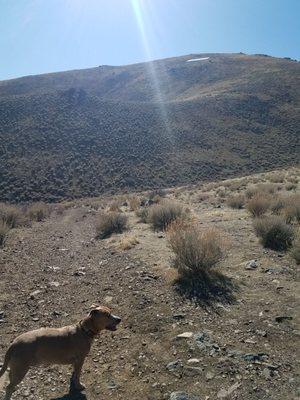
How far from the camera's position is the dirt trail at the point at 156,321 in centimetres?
556

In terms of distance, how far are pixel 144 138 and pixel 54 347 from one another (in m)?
46.4

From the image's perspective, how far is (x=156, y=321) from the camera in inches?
284

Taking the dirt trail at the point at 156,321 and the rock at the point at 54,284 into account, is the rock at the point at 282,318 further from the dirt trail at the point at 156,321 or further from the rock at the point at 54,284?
the rock at the point at 54,284

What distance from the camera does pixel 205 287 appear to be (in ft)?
27.1

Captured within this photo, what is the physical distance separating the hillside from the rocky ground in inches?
1092

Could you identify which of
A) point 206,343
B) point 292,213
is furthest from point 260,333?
point 292,213

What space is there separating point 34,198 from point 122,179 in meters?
9.02

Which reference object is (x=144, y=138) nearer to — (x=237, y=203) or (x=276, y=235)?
(x=237, y=203)

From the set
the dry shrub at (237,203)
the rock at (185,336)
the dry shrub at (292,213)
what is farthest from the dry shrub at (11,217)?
the rock at (185,336)

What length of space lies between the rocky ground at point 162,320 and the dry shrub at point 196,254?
367 mm

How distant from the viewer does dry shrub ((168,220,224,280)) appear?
868 centimetres

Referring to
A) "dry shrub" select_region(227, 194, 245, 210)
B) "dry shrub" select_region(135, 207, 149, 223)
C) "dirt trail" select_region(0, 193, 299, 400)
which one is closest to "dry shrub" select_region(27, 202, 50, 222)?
"dry shrub" select_region(135, 207, 149, 223)

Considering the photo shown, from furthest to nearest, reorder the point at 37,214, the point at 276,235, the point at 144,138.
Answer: the point at 144,138, the point at 37,214, the point at 276,235

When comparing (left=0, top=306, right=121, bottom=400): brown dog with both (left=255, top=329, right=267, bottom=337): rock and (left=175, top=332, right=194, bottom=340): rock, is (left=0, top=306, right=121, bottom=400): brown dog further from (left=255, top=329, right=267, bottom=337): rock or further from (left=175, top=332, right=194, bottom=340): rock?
(left=255, top=329, right=267, bottom=337): rock
